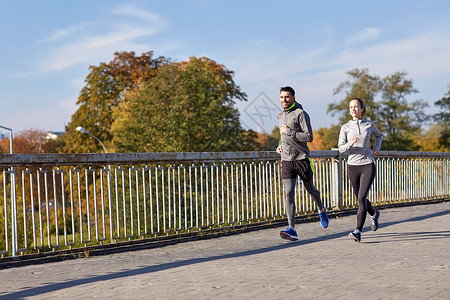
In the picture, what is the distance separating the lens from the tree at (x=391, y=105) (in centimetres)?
6369

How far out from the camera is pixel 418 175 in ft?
48.6

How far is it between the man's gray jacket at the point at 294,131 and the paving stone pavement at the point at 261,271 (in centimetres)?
117

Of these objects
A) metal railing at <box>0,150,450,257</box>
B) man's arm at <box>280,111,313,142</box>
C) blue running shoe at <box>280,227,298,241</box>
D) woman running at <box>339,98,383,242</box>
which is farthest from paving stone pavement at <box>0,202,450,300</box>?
man's arm at <box>280,111,313,142</box>

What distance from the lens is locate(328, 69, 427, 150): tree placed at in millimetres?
63688

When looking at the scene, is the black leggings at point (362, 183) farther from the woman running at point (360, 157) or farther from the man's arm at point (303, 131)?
the man's arm at point (303, 131)

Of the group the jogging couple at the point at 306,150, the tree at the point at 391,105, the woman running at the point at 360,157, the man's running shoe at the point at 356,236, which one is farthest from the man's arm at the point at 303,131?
the tree at the point at 391,105

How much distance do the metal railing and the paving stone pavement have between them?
61 centimetres

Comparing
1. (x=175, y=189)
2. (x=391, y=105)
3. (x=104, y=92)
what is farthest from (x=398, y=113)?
(x=175, y=189)

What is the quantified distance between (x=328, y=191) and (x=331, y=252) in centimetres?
523

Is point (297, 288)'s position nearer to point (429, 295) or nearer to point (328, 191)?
point (429, 295)

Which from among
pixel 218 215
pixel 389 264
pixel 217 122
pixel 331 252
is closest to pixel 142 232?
pixel 218 215

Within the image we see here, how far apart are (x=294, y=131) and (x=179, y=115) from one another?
28.3 m

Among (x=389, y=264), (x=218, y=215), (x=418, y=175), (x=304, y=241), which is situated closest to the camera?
(x=389, y=264)

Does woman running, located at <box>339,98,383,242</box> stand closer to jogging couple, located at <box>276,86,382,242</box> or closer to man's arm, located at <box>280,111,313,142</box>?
jogging couple, located at <box>276,86,382,242</box>
